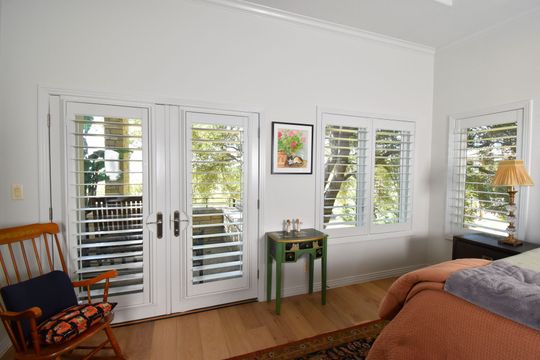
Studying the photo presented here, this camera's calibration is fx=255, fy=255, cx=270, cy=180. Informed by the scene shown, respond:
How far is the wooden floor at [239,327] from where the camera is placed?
1913 millimetres

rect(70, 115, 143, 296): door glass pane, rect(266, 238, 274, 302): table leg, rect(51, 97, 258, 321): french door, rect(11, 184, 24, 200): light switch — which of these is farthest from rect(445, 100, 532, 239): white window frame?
rect(11, 184, 24, 200): light switch

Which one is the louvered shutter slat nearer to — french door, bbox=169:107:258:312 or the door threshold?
french door, bbox=169:107:258:312

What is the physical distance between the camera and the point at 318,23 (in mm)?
2688

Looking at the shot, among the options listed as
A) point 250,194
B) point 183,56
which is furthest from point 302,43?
point 250,194

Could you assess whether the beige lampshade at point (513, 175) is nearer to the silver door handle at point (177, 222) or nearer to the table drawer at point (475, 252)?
the table drawer at point (475, 252)

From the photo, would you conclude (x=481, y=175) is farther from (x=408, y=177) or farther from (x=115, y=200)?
(x=115, y=200)

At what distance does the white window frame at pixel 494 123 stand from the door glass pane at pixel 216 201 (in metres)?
2.54

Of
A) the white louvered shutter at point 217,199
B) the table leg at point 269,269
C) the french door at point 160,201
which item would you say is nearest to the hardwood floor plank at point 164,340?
the french door at point 160,201

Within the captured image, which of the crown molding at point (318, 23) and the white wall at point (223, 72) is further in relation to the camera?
the crown molding at point (318, 23)

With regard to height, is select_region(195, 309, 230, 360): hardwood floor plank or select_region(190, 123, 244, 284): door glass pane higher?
select_region(190, 123, 244, 284): door glass pane

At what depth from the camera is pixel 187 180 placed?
7.63 feet

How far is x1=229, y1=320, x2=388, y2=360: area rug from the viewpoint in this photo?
1.85 metres

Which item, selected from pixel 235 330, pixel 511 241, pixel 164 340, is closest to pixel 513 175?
pixel 511 241

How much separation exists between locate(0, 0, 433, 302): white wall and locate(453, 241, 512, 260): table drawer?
711 mm
